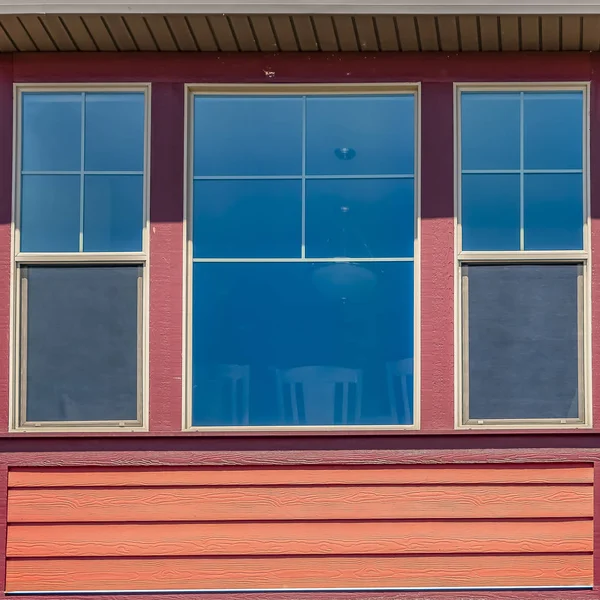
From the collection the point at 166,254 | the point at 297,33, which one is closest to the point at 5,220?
the point at 166,254

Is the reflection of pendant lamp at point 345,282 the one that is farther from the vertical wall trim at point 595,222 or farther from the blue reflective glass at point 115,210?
the vertical wall trim at point 595,222

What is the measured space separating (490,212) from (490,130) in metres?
0.48

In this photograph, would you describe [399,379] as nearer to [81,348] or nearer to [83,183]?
[81,348]

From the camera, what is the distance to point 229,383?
603cm

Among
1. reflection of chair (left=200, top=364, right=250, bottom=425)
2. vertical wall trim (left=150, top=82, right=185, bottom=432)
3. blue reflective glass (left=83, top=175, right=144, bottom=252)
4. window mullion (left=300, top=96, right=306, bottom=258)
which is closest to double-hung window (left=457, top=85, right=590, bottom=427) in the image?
window mullion (left=300, top=96, right=306, bottom=258)

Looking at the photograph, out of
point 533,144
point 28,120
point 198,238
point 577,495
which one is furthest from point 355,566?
point 28,120

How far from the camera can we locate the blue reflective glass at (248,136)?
6.10 meters

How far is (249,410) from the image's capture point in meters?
6.01

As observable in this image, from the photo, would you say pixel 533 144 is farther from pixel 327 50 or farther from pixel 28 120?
pixel 28 120

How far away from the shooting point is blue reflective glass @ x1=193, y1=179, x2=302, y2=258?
6078mm

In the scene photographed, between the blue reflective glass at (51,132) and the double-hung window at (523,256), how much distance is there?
2.23 m
